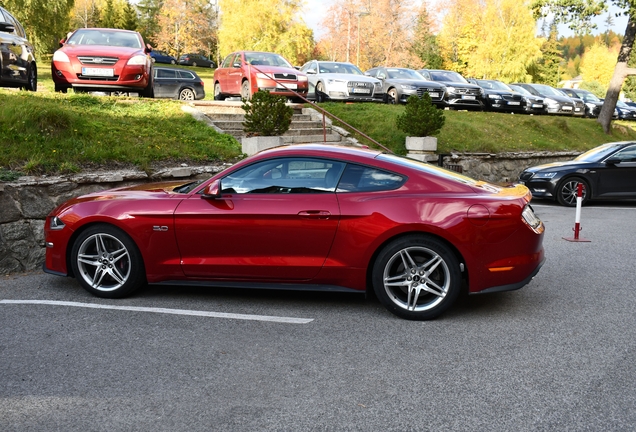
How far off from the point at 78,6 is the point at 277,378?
91358 millimetres

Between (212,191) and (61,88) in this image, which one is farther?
(61,88)

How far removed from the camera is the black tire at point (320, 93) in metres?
20.3

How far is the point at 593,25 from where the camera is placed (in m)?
25.5

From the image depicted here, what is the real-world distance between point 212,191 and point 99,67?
8856 millimetres

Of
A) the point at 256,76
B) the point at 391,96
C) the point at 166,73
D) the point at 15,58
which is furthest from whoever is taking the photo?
the point at 166,73

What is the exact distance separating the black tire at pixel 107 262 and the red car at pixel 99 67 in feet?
26.8

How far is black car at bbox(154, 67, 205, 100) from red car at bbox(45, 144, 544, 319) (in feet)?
66.5

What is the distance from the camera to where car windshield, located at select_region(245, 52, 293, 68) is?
18375mm

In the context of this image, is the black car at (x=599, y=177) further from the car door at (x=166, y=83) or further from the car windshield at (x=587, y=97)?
the car windshield at (x=587, y=97)

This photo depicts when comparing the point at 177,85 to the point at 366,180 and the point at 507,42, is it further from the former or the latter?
the point at 507,42

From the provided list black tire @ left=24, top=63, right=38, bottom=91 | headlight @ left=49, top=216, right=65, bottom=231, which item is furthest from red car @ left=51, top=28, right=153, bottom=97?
headlight @ left=49, top=216, right=65, bottom=231

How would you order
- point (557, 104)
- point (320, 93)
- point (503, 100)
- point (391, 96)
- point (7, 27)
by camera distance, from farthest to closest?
1. point (557, 104)
2. point (503, 100)
3. point (391, 96)
4. point (320, 93)
5. point (7, 27)

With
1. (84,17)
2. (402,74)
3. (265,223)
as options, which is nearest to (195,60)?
(84,17)

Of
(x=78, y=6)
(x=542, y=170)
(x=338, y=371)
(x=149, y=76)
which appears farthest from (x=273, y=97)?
(x=78, y=6)
